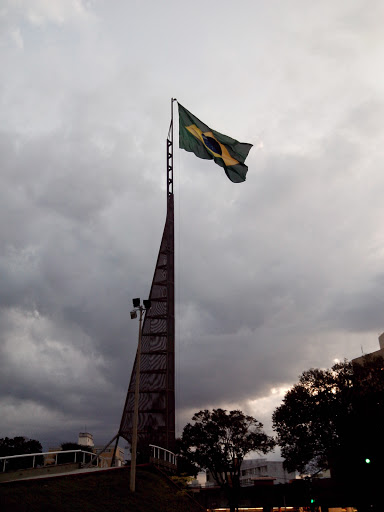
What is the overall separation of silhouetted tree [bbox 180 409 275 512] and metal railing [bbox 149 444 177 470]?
23.9m

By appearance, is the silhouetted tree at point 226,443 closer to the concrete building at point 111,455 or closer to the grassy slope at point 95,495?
the concrete building at point 111,455

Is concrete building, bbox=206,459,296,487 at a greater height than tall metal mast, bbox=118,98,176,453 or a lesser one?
lesser

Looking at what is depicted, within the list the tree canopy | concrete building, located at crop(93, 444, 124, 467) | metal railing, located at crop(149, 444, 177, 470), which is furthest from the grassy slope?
Result: the tree canopy

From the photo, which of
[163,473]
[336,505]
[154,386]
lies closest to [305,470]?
[336,505]

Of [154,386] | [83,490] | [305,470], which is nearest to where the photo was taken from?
[83,490]

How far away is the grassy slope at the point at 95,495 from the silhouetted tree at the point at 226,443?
32.7 m

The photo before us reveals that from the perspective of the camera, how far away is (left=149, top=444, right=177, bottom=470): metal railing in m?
28.3

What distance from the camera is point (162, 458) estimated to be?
3186 cm

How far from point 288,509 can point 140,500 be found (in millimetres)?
63551

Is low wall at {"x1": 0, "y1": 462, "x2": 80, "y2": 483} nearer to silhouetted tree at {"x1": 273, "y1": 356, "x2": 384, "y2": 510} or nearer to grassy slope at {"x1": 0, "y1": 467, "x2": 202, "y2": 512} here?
grassy slope at {"x1": 0, "y1": 467, "x2": 202, "y2": 512}

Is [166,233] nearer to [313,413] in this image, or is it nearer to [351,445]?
[313,413]

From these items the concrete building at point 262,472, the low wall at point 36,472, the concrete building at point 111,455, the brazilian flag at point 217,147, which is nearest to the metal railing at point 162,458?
the concrete building at point 111,455

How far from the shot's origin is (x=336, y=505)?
56.8m

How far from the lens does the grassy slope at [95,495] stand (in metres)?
16.3
